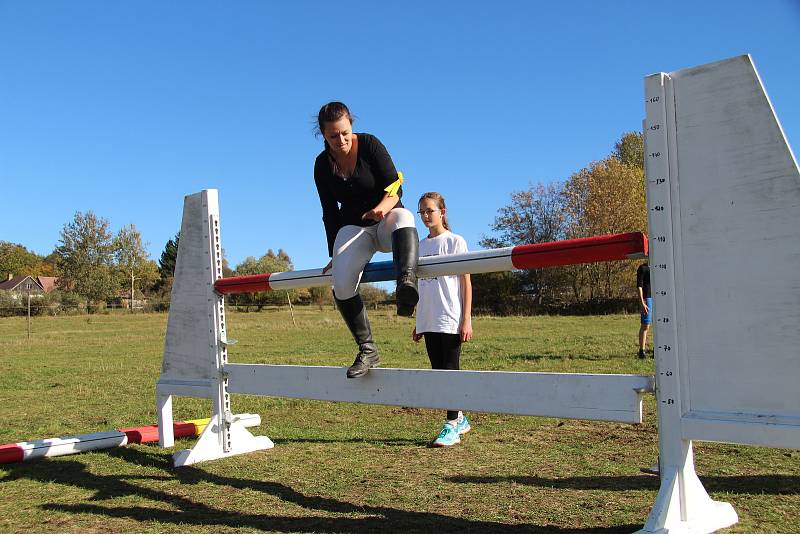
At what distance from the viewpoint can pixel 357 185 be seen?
152 inches

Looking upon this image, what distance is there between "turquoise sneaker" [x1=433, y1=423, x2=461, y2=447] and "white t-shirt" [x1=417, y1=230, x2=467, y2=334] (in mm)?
697

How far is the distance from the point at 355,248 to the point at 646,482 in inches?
80.5

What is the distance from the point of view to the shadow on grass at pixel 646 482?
3404 mm

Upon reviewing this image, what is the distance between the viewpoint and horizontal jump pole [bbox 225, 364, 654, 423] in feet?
9.21

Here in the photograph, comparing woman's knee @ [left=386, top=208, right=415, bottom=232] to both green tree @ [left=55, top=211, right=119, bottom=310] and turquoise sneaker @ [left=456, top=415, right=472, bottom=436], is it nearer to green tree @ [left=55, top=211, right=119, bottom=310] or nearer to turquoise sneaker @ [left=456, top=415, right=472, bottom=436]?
turquoise sneaker @ [left=456, top=415, right=472, bottom=436]

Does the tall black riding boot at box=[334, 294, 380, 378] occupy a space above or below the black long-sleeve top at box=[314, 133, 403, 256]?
below

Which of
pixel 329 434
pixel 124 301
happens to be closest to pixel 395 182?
pixel 329 434

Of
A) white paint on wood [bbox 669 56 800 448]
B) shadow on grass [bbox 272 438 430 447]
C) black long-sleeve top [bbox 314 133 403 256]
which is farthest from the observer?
shadow on grass [bbox 272 438 430 447]

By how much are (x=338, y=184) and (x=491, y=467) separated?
1968 millimetres

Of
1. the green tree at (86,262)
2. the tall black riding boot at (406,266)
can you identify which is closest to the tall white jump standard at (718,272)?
the tall black riding boot at (406,266)

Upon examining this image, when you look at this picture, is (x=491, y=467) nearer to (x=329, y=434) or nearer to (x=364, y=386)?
(x=364, y=386)

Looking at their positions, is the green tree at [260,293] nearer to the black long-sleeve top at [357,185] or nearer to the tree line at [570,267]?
the tree line at [570,267]

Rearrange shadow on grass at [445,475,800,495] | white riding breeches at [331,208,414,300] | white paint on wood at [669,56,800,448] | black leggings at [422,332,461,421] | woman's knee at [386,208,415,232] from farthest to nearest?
black leggings at [422,332,461,421] → white riding breeches at [331,208,414,300] → woman's knee at [386,208,415,232] → shadow on grass at [445,475,800,495] → white paint on wood at [669,56,800,448]

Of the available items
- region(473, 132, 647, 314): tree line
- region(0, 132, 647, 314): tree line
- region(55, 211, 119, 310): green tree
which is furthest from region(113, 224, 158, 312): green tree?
region(473, 132, 647, 314): tree line
